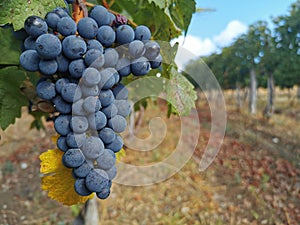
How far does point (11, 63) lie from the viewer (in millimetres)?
919

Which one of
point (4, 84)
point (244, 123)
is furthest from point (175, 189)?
point (244, 123)

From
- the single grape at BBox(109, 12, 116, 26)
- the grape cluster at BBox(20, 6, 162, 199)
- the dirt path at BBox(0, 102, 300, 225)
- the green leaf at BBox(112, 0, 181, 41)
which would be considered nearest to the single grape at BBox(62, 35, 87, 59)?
the grape cluster at BBox(20, 6, 162, 199)

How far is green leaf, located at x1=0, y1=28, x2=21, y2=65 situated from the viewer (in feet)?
2.81

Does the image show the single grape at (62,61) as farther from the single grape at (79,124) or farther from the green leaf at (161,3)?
the green leaf at (161,3)

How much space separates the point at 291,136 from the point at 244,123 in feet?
5.65

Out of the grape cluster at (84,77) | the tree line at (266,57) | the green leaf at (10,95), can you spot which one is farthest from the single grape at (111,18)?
the tree line at (266,57)

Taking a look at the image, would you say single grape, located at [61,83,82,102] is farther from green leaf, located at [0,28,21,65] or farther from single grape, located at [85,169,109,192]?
green leaf, located at [0,28,21,65]

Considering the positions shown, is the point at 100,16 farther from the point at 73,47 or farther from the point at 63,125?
the point at 63,125

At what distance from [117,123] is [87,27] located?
20 centimetres

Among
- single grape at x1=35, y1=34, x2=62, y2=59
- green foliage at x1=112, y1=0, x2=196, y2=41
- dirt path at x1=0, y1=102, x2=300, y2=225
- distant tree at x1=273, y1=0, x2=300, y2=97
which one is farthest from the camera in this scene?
distant tree at x1=273, y1=0, x2=300, y2=97

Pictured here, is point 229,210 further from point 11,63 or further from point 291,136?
point 291,136

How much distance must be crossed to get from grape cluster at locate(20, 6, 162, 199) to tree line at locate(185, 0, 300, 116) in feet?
35.0

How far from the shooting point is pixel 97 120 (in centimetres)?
64

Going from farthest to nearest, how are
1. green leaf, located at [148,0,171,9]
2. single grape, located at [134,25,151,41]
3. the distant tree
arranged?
the distant tree
green leaf, located at [148,0,171,9]
single grape, located at [134,25,151,41]
